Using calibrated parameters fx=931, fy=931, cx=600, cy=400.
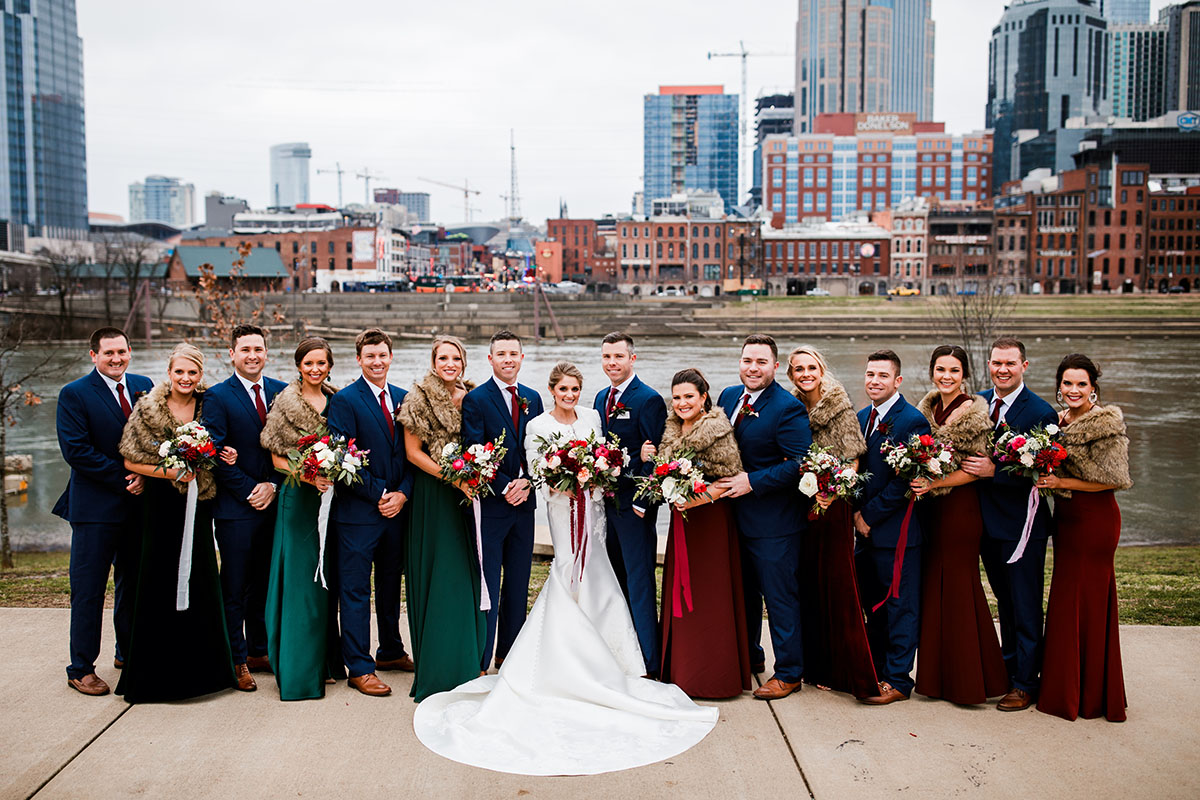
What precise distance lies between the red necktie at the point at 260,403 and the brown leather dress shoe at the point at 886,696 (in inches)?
152

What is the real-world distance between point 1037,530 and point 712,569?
6.06 feet

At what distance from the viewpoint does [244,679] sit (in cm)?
546

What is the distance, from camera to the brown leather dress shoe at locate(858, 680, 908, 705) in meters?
5.23

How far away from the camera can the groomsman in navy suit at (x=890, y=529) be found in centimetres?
526

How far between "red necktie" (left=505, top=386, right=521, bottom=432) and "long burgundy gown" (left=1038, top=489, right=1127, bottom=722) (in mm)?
3139

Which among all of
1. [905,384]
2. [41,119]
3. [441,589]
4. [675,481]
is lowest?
[905,384]

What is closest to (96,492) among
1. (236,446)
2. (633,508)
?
(236,446)

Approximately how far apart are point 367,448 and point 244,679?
1540 millimetres

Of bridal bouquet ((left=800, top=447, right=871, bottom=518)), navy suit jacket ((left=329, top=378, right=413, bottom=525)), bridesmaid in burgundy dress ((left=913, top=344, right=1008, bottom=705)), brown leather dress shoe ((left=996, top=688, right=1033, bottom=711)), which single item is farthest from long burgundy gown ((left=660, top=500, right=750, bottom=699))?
navy suit jacket ((left=329, top=378, right=413, bottom=525))

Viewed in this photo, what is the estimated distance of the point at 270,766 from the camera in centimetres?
450

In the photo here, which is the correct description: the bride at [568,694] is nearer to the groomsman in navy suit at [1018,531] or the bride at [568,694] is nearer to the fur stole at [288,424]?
the fur stole at [288,424]

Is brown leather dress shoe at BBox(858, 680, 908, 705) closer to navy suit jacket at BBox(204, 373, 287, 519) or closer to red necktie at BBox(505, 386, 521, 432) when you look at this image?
red necktie at BBox(505, 386, 521, 432)

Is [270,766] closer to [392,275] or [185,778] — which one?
[185,778]

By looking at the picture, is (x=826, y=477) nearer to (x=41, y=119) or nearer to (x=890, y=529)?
(x=890, y=529)
